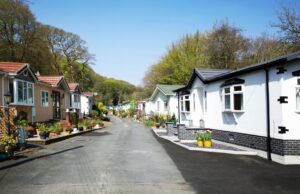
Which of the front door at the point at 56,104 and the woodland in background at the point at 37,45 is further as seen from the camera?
the woodland in background at the point at 37,45

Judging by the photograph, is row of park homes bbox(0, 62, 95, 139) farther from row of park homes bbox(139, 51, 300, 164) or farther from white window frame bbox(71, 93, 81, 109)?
row of park homes bbox(139, 51, 300, 164)

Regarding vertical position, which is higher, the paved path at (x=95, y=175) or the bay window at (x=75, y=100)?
the bay window at (x=75, y=100)

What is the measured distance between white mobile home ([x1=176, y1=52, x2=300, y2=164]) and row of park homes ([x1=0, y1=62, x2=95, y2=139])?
428 inches

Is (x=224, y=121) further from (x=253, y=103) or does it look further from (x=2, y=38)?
(x=2, y=38)

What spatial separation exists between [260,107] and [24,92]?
1875 cm

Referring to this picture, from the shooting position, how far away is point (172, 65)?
55344mm

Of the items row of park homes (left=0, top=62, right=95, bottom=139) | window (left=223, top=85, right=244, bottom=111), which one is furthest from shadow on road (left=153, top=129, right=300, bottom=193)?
row of park homes (left=0, top=62, right=95, bottom=139)

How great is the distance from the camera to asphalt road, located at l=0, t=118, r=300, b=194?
8016 mm

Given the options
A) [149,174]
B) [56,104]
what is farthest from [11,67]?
[149,174]

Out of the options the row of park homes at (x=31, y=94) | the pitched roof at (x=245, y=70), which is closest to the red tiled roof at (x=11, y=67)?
the row of park homes at (x=31, y=94)

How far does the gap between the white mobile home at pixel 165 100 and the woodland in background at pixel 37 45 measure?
60.7ft

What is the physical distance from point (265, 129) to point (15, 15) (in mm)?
39513

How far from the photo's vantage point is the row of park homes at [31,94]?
22.6 meters

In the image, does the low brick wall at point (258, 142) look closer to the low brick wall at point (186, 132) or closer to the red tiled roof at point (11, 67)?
the low brick wall at point (186, 132)
